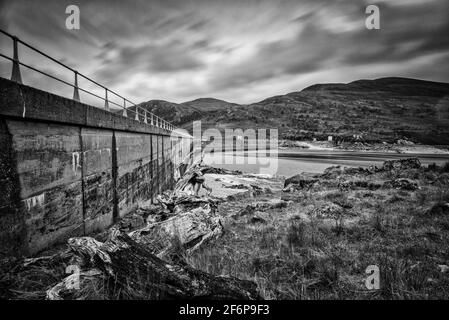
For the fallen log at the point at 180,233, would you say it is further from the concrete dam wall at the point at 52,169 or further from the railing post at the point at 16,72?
the railing post at the point at 16,72

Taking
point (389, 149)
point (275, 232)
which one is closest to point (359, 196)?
point (275, 232)

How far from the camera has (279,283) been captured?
3383 millimetres

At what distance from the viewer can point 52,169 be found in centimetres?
493

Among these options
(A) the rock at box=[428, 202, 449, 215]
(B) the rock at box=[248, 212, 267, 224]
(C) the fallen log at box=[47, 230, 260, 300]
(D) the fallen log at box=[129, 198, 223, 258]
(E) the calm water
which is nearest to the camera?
(C) the fallen log at box=[47, 230, 260, 300]

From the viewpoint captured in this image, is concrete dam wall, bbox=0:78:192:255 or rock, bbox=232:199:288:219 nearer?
concrete dam wall, bbox=0:78:192:255

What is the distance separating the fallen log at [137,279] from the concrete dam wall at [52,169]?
1810 mm

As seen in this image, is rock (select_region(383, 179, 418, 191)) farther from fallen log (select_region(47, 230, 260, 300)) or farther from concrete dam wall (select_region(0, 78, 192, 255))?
concrete dam wall (select_region(0, 78, 192, 255))

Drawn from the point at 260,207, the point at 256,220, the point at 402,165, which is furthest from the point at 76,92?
the point at 402,165

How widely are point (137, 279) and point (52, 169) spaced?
3.67 m

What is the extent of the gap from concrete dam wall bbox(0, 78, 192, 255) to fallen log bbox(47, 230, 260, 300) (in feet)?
5.94

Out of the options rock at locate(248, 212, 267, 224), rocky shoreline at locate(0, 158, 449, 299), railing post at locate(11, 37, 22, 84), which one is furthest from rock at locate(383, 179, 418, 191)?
railing post at locate(11, 37, 22, 84)

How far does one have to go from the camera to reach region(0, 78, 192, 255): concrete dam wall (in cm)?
381
